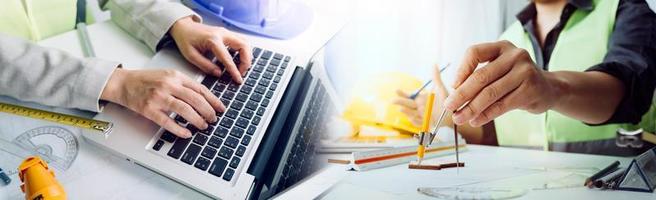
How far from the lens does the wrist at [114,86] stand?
570 mm

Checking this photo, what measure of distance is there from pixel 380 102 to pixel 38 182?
438mm

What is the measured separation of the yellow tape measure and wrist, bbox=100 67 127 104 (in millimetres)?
33

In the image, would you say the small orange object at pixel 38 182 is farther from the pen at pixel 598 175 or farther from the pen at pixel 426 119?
the pen at pixel 598 175

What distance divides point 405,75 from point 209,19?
0.29 metres

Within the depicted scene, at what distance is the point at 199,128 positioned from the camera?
0.60m

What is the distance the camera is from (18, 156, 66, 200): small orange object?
504 millimetres

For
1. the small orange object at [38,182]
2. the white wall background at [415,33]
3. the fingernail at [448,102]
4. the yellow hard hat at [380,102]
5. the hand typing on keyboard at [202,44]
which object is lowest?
the small orange object at [38,182]

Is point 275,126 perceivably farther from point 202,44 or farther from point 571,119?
point 571,119

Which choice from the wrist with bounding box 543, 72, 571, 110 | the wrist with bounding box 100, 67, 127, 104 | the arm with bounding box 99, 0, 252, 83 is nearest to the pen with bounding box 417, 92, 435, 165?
the wrist with bounding box 543, 72, 571, 110

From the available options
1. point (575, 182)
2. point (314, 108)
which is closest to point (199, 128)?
point (314, 108)

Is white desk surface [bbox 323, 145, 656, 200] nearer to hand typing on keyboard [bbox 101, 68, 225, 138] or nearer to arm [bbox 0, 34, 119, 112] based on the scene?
hand typing on keyboard [bbox 101, 68, 225, 138]

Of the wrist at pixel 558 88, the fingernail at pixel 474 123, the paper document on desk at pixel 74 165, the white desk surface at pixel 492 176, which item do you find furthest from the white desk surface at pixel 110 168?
the wrist at pixel 558 88

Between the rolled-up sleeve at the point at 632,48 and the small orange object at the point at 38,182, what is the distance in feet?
2.19

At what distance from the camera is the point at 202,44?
2.13 feet
